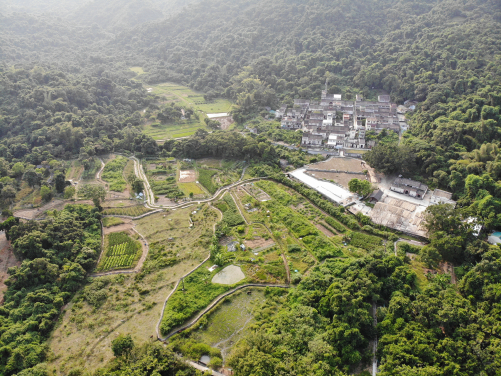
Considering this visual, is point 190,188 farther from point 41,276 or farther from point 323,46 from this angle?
point 323,46

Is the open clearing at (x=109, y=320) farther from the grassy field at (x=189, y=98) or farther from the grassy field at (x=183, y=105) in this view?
the grassy field at (x=189, y=98)

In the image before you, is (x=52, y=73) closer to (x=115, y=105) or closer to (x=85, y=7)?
(x=115, y=105)

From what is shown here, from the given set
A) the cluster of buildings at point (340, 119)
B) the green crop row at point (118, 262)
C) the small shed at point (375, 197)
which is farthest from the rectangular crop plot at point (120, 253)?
the cluster of buildings at point (340, 119)

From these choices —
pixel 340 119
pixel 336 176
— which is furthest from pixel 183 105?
pixel 336 176

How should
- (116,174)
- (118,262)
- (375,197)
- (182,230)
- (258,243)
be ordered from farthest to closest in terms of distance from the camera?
(116,174) → (375,197) → (182,230) → (258,243) → (118,262)

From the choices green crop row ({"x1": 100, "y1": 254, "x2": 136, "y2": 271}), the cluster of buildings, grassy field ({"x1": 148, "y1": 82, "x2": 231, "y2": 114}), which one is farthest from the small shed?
grassy field ({"x1": 148, "y1": 82, "x2": 231, "y2": 114})

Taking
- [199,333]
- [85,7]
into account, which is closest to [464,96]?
[199,333]

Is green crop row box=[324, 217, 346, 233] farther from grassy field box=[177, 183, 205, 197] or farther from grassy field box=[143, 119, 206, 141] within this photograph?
grassy field box=[143, 119, 206, 141]
